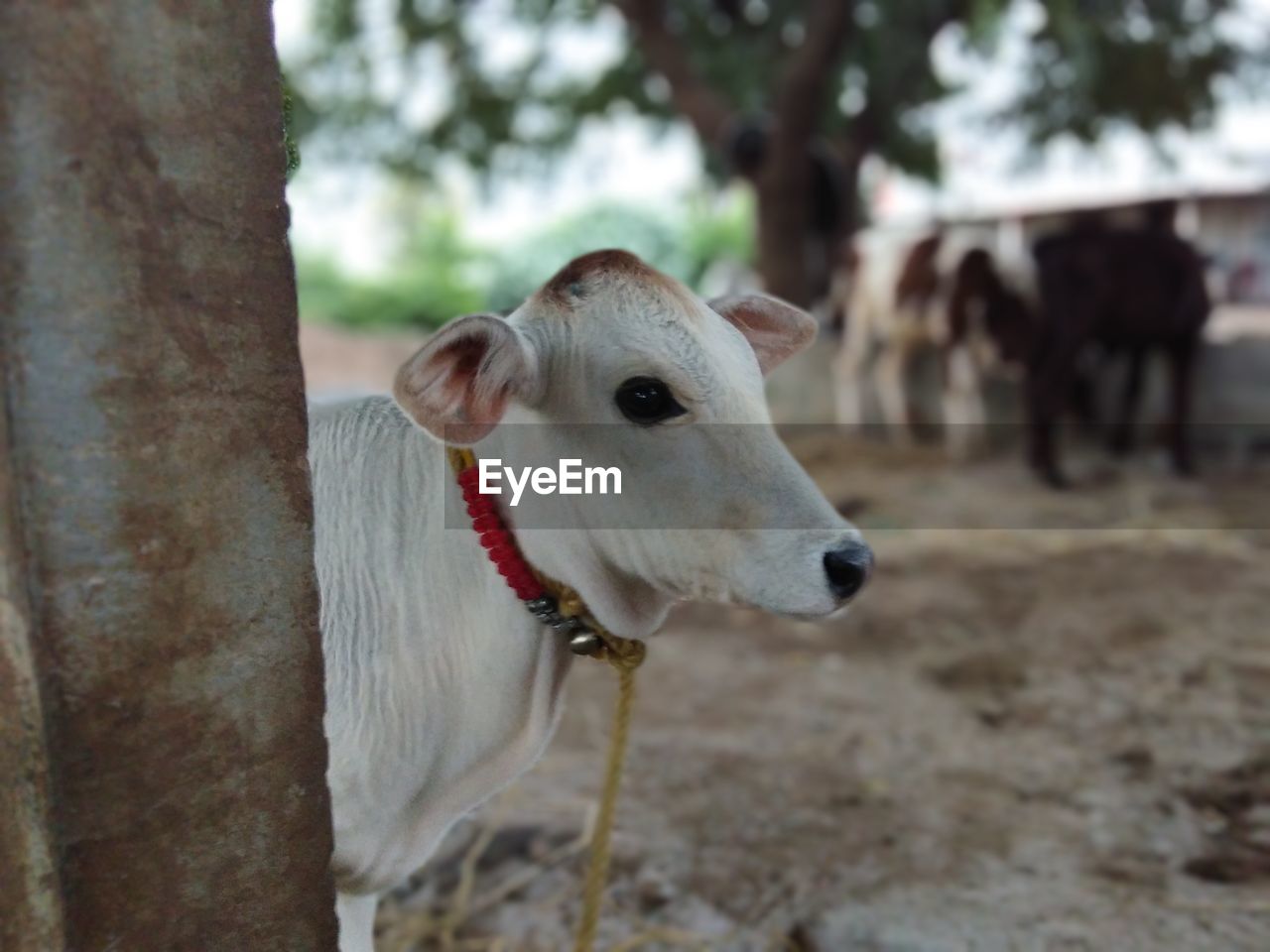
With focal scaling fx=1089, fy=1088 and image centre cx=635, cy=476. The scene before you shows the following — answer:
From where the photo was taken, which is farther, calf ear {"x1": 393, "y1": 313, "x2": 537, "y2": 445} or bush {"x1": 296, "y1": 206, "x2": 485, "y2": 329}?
bush {"x1": 296, "y1": 206, "x2": 485, "y2": 329}

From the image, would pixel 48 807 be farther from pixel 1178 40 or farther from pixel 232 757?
pixel 1178 40

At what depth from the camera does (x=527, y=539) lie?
154 centimetres

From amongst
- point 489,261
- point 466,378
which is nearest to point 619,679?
point 466,378

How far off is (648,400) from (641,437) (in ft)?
0.18

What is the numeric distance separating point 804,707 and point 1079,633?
1.36m

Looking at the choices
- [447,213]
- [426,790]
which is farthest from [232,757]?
[447,213]

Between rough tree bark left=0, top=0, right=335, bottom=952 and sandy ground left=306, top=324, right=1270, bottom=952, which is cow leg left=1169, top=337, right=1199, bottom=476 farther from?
rough tree bark left=0, top=0, right=335, bottom=952

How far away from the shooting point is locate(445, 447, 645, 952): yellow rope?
5.13ft

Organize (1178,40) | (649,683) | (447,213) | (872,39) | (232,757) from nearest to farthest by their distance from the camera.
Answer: (232,757) < (649,683) < (1178,40) < (872,39) < (447,213)

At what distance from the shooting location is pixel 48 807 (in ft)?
3.62

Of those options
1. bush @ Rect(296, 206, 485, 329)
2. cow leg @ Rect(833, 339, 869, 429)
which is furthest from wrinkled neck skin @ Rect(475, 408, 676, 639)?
bush @ Rect(296, 206, 485, 329)

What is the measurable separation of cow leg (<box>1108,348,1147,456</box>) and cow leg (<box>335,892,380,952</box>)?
676 cm

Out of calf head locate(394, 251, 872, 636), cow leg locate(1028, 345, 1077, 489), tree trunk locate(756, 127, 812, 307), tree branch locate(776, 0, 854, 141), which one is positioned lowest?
calf head locate(394, 251, 872, 636)

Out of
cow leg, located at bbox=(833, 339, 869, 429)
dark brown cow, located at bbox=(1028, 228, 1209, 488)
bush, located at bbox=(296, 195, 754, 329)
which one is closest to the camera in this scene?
dark brown cow, located at bbox=(1028, 228, 1209, 488)
